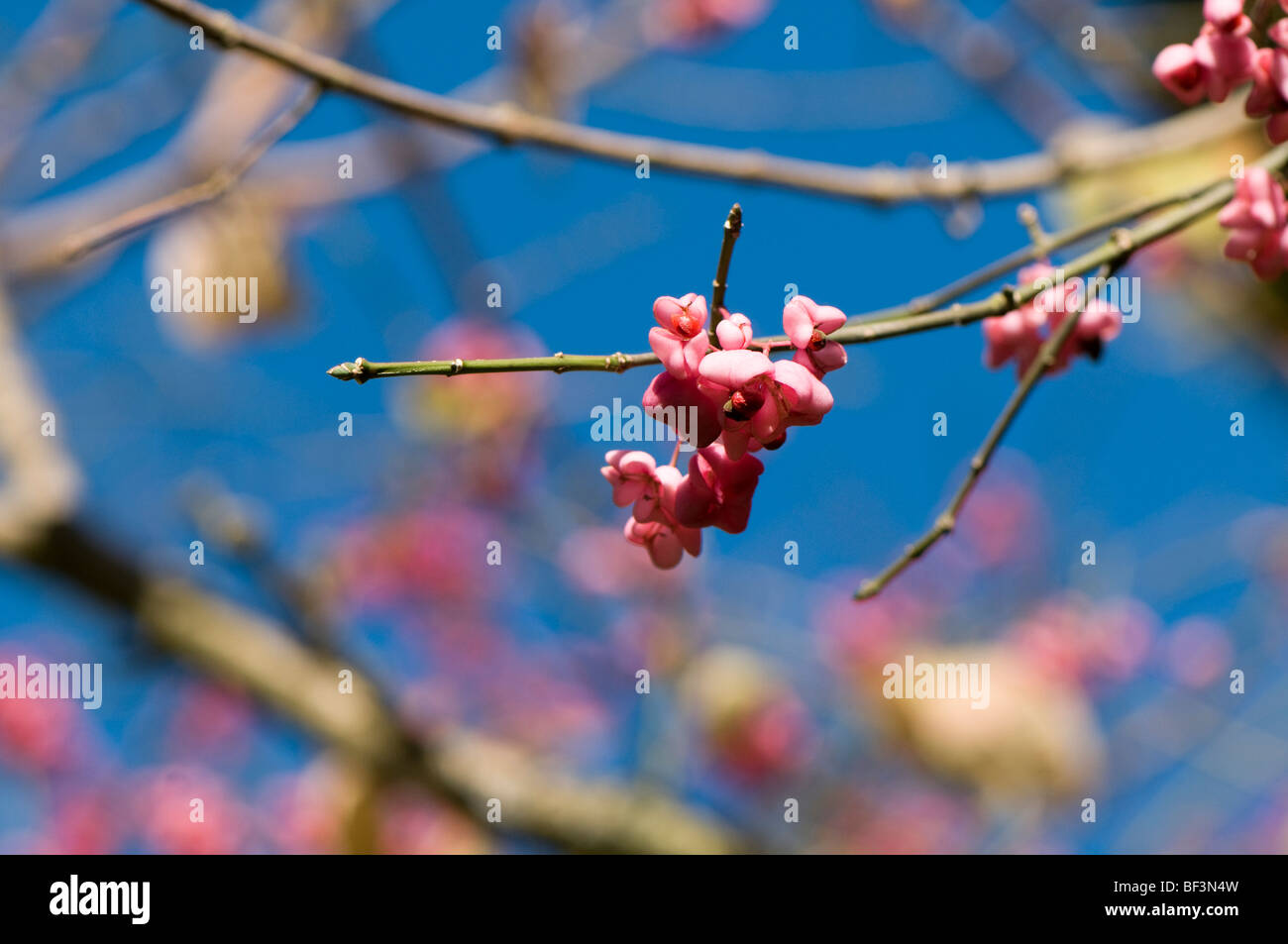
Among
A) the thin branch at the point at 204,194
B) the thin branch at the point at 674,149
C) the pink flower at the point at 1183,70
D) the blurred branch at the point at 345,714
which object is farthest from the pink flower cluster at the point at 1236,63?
the blurred branch at the point at 345,714

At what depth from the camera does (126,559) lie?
9.91ft

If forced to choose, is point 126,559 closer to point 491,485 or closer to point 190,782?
point 491,485

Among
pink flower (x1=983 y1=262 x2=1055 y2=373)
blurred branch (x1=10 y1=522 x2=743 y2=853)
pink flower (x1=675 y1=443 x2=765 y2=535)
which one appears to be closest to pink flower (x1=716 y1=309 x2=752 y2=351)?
pink flower (x1=675 y1=443 x2=765 y2=535)

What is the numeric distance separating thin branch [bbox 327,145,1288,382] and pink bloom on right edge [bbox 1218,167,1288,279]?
21mm

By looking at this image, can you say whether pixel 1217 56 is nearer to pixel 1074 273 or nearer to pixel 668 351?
pixel 1074 273

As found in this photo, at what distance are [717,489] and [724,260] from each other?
0.84ft

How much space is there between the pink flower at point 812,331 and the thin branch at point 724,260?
8 cm

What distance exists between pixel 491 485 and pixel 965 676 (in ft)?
8.14

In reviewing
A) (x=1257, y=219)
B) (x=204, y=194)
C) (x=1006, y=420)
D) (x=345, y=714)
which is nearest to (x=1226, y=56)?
(x=1257, y=219)

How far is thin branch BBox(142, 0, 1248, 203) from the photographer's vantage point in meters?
1.49

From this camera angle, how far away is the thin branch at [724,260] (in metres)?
0.82

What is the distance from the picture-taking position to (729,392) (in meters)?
0.91

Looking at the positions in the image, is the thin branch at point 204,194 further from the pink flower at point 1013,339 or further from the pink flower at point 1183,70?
the pink flower at point 1183,70
